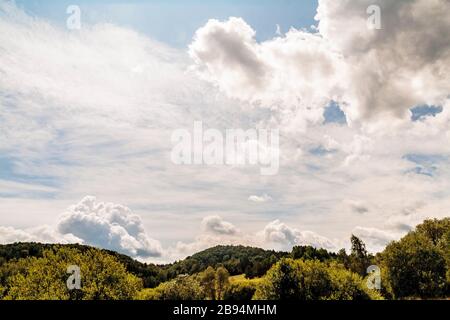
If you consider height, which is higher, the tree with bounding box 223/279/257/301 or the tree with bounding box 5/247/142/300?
the tree with bounding box 5/247/142/300

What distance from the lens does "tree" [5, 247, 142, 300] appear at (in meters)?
66.6

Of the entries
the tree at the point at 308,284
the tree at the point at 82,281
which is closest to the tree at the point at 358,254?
the tree at the point at 308,284

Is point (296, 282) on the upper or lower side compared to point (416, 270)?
lower

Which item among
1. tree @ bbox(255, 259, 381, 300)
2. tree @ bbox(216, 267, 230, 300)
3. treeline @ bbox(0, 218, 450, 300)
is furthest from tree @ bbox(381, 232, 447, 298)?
tree @ bbox(216, 267, 230, 300)

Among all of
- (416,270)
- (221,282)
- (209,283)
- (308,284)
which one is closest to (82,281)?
(308,284)

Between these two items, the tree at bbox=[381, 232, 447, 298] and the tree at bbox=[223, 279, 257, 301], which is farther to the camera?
the tree at bbox=[223, 279, 257, 301]

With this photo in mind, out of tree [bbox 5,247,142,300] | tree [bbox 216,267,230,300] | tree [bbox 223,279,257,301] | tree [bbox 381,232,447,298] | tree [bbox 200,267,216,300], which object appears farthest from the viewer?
tree [bbox 216,267,230,300]

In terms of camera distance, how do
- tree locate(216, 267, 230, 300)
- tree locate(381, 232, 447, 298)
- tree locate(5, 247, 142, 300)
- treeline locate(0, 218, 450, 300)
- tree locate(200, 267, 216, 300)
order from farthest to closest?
tree locate(216, 267, 230, 300)
tree locate(200, 267, 216, 300)
tree locate(381, 232, 447, 298)
treeline locate(0, 218, 450, 300)
tree locate(5, 247, 142, 300)

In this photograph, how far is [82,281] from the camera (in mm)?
68500

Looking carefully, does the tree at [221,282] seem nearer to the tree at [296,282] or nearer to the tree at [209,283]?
the tree at [209,283]

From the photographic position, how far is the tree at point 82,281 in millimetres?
66625

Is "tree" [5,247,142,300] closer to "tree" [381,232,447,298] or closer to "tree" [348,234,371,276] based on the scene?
"tree" [381,232,447,298]

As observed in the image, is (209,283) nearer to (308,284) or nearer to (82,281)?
(82,281)
